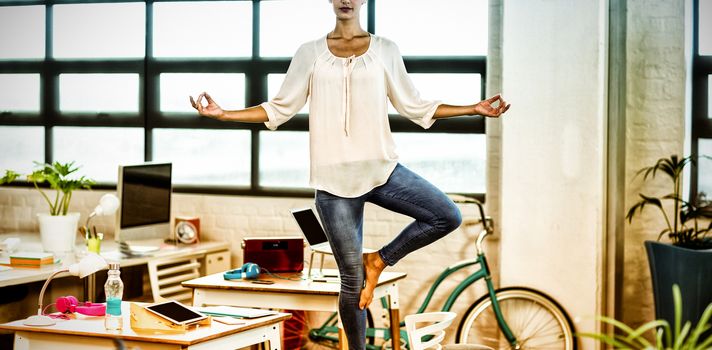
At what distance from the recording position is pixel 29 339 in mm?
3471

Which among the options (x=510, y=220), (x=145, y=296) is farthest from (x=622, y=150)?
(x=145, y=296)

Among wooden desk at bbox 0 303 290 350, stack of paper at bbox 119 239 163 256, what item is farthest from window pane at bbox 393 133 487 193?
wooden desk at bbox 0 303 290 350

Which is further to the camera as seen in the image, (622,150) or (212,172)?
(212,172)

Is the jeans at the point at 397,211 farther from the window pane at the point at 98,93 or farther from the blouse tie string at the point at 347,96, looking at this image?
the window pane at the point at 98,93

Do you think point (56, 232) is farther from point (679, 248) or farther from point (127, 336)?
point (679, 248)

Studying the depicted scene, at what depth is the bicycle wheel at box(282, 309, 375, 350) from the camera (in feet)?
19.1

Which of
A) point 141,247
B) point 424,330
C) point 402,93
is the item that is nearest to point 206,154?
point 141,247

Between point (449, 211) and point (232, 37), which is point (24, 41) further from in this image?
point (449, 211)

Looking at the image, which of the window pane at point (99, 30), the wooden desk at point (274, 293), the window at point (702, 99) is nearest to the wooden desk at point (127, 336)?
the wooden desk at point (274, 293)

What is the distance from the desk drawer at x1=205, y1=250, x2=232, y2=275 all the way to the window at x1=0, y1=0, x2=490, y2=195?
1.61 ft

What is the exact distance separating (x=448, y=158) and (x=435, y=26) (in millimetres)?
862

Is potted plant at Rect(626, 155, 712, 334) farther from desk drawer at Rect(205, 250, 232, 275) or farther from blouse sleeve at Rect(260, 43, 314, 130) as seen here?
desk drawer at Rect(205, 250, 232, 275)

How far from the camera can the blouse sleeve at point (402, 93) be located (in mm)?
3762

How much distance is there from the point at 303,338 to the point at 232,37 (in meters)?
2.15
